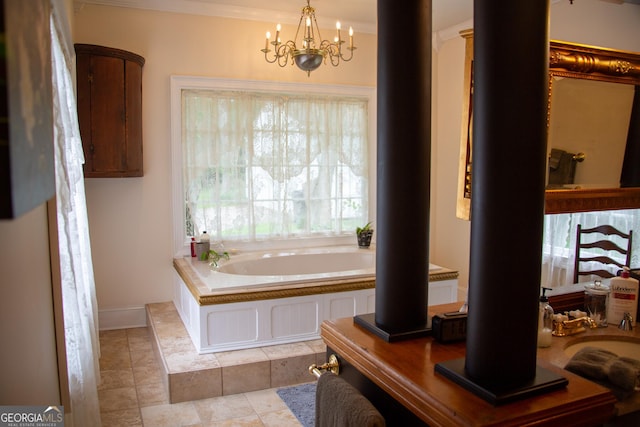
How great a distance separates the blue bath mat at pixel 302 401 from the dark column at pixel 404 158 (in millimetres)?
1671

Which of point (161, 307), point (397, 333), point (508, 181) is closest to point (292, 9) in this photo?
point (161, 307)

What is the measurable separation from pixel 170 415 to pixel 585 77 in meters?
2.73

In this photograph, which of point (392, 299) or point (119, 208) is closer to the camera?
point (392, 299)

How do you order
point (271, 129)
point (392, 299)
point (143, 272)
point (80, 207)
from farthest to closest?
1. point (271, 129)
2. point (143, 272)
3. point (80, 207)
4. point (392, 299)

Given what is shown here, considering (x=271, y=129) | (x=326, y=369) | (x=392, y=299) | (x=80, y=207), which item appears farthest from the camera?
(x=271, y=129)

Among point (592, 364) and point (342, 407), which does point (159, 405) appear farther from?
point (592, 364)

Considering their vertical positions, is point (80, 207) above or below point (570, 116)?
below

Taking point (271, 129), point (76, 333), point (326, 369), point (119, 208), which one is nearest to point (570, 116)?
point (326, 369)

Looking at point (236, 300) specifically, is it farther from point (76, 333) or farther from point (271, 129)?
point (271, 129)

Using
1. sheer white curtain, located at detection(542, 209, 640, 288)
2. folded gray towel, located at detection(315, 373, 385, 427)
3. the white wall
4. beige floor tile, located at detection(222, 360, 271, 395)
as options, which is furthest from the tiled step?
folded gray towel, located at detection(315, 373, 385, 427)

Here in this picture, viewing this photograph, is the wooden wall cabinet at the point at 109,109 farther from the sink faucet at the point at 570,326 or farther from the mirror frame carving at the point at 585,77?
the sink faucet at the point at 570,326

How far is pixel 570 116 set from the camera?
6.75ft

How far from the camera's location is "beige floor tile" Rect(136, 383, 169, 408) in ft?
10.1

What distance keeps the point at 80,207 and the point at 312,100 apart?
2.59 m
